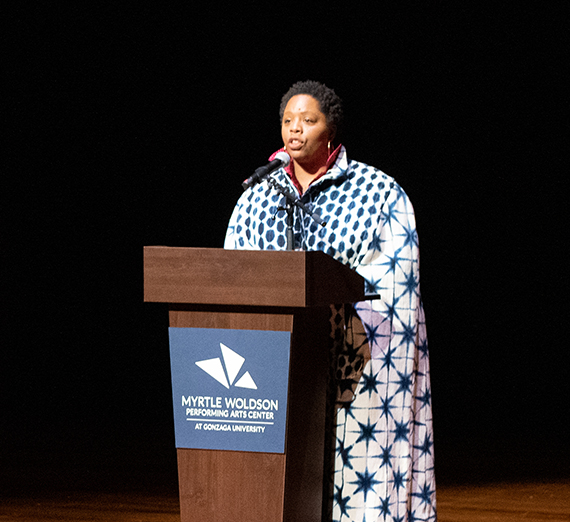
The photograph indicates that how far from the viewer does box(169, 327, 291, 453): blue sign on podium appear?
199cm

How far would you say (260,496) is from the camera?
6.60 ft

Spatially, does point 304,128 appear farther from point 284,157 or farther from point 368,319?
point 368,319

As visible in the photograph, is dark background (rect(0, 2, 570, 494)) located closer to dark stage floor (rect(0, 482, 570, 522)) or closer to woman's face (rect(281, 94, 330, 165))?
dark stage floor (rect(0, 482, 570, 522))

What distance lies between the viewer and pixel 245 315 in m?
2.01

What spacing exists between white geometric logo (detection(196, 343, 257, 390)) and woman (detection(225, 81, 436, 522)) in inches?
19.4

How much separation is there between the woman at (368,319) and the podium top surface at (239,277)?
415 mm

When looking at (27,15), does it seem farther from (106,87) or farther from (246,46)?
(246,46)

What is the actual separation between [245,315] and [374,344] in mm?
547

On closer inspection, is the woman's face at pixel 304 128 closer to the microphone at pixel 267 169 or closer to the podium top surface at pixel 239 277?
the microphone at pixel 267 169

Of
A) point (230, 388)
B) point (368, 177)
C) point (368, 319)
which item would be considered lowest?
point (230, 388)

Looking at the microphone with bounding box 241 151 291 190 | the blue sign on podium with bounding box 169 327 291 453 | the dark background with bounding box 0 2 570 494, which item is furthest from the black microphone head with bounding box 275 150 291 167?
the dark background with bounding box 0 2 570 494


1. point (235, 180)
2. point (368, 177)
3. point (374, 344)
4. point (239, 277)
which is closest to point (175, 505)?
point (374, 344)

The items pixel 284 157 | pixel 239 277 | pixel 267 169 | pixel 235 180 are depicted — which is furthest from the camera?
pixel 235 180

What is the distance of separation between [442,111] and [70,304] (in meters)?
2.76
